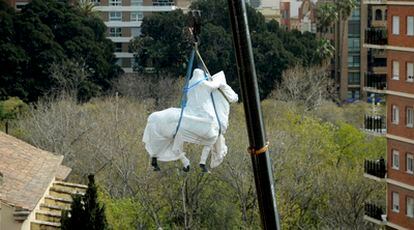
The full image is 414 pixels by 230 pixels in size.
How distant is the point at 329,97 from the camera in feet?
264

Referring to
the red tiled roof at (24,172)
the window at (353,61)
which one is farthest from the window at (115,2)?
the red tiled roof at (24,172)

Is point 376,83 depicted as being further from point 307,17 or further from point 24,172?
point 307,17

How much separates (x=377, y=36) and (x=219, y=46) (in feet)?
97.3

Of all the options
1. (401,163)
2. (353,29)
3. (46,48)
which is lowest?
(401,163)

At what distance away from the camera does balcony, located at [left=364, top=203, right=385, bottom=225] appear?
4503 cm

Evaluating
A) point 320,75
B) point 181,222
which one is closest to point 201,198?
point 181,222

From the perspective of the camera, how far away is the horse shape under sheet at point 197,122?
36.9 ft

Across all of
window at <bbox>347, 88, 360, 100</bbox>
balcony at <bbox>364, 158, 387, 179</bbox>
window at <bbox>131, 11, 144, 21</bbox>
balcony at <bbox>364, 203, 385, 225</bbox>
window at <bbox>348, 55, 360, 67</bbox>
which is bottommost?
balcony at <bbox>364, 203, 385, 225</bbox>

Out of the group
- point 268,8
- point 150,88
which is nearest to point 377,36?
point 150,88

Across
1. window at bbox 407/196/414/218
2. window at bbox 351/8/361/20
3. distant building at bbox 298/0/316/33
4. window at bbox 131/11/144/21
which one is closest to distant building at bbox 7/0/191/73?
window at bbox 131/11/144/21

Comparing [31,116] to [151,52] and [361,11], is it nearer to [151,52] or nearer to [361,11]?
[151,52]

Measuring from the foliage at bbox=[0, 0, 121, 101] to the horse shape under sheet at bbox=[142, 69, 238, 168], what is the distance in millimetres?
62824

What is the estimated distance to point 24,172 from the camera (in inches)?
1258

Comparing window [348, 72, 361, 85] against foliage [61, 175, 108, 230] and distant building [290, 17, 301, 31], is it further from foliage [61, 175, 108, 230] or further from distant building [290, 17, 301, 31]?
foliage [61, 175, 108, 230]
